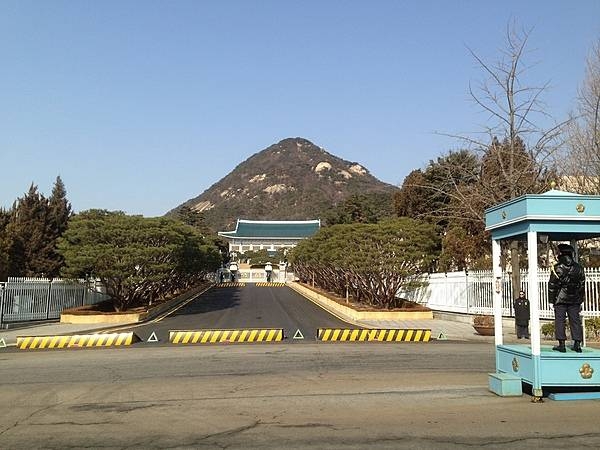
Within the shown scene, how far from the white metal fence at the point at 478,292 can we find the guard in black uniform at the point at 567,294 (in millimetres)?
11700

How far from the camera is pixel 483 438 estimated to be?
22.2 feet

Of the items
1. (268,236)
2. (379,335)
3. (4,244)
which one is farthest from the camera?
(268,236)

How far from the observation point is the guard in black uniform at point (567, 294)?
9219mm

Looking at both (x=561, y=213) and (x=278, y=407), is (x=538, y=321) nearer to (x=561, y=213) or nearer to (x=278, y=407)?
(x=561, y=213)

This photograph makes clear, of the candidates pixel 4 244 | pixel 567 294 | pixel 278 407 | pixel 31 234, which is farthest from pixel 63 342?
pixel 31 234

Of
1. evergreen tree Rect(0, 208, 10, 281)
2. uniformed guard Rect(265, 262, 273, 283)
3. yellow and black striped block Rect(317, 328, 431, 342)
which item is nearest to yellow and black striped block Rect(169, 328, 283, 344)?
yellow and black striped block Rect(317, 328, 431, 342)

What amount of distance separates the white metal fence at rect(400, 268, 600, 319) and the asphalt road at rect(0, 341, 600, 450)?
331 inches

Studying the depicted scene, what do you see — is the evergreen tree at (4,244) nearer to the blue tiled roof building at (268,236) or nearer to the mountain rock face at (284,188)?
the blue tiled roof building at (268,236)

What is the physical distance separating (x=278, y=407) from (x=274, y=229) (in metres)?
105

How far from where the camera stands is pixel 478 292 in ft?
84.1

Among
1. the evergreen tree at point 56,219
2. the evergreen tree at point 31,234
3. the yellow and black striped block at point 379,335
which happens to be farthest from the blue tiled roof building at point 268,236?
the yellow and black striped block at point 379,335

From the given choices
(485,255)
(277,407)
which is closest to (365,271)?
(485,255)

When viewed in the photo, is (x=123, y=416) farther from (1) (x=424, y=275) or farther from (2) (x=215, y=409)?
(1) (x=424, y=275)

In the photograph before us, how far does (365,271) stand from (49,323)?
14301mm
